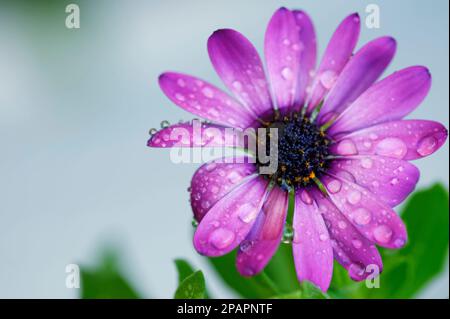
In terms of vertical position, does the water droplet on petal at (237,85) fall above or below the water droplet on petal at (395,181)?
above

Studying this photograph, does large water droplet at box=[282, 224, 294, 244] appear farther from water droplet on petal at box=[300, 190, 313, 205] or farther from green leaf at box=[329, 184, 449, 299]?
green leaf at box=[329, 184, 449, 299]

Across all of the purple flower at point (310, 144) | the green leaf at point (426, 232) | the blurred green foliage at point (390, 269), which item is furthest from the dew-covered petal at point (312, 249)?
the green leaf at point (426, 232)

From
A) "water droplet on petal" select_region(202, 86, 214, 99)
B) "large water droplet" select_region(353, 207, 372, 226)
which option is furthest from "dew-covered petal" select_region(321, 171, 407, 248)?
"water droplet on petal" select_region(202, 86, 214, 99)

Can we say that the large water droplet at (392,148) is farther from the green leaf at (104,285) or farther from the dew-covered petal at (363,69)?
the green leaf at (104,285)

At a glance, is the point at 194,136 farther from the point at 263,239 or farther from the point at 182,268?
the point at 182,268

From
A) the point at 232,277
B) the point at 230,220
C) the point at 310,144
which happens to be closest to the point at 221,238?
the point at 230,220

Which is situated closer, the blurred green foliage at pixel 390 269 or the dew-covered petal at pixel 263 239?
the dew-covered petal at pixel 263 239

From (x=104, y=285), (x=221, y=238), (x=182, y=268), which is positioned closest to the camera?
(x=221, y=238)
